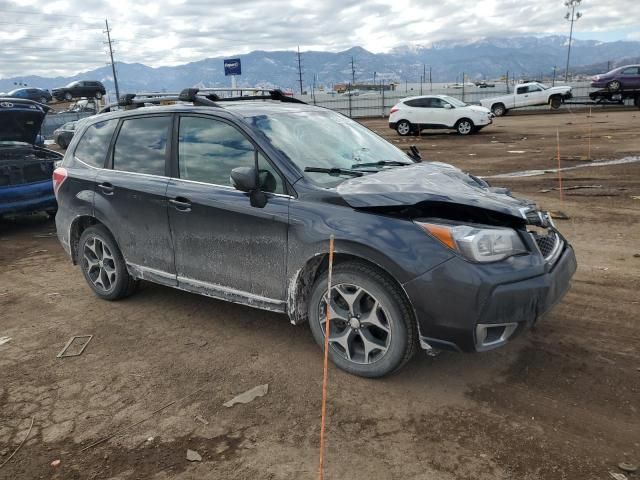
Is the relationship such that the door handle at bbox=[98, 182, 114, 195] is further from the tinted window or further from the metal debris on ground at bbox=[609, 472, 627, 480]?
the metal debris on ground at bbox=[609, 472, 627, 480]

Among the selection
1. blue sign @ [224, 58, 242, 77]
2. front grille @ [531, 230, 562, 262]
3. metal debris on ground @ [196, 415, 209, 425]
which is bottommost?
metal debris on ground @ [196, 415, 209, 425]

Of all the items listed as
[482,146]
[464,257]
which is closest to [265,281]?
[464,257]

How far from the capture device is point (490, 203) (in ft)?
11.0

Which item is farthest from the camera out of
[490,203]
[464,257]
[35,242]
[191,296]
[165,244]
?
[35,242]

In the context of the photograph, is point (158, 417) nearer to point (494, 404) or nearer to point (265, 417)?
point (265, 417)

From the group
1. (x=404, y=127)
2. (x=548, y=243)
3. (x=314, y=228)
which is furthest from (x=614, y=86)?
(x=314, y=228)

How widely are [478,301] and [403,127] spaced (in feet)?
69.0

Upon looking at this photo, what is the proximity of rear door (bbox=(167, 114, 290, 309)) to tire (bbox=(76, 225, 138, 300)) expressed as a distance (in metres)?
0.90

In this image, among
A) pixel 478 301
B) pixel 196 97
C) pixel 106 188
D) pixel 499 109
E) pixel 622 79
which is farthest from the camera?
pixel 499 109

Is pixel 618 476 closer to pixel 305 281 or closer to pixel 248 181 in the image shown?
pixel 305 281

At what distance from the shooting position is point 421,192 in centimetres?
336

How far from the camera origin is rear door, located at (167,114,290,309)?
3.76m

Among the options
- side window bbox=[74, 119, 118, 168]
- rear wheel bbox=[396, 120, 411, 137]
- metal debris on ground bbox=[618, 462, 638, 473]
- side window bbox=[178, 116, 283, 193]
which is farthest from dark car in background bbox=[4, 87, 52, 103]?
metal debris on ground bbox=[618, 462, 638, 473]

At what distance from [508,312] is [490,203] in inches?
27.6
